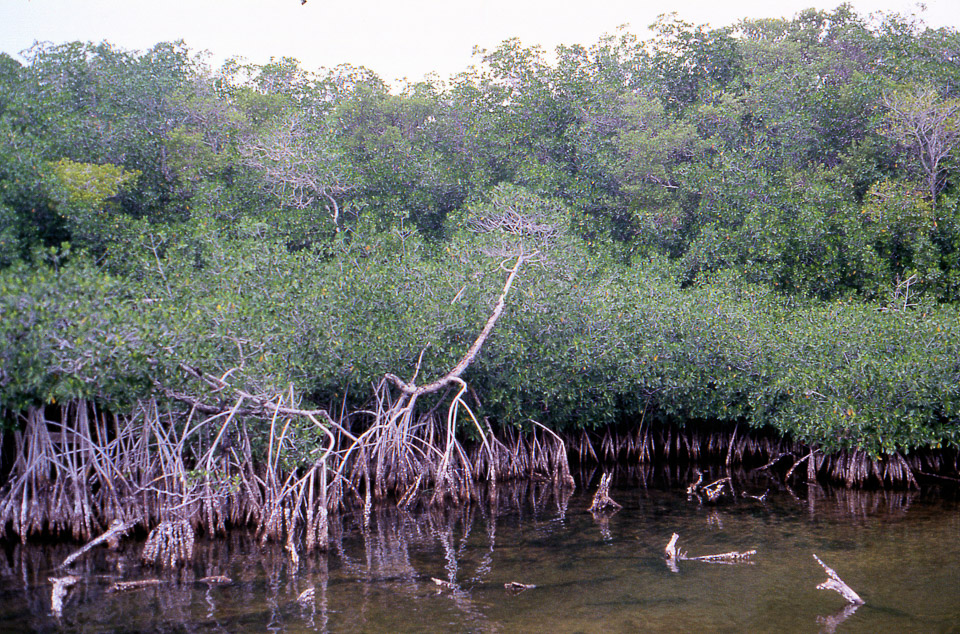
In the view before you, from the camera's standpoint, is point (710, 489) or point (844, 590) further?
point (710, 489)

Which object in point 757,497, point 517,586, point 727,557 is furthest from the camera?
point 757,497

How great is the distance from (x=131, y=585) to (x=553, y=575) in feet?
14.2

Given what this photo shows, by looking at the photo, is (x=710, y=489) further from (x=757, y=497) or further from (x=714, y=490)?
(x=714, y=490)

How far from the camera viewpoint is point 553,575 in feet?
26.4

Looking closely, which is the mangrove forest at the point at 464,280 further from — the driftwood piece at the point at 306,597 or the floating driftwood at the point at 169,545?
the driftwood piece at the point at 306,597

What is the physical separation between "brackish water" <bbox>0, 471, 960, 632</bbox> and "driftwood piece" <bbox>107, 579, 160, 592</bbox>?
0.10m

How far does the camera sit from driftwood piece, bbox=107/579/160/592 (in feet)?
24.8

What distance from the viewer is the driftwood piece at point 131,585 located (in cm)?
755

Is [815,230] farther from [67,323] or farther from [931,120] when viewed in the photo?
[67,323]

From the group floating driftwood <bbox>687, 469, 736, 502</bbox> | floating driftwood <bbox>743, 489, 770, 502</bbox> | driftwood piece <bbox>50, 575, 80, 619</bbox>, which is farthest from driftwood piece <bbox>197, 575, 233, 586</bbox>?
floating driftwood <bbox>743, 489, 770, 502</bbox>

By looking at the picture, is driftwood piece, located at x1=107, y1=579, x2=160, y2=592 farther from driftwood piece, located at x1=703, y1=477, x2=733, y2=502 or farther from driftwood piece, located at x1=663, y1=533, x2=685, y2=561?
driftwood piece, located at x1=703, y1=477, x2=733, y2=502

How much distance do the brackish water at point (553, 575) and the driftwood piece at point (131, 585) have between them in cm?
10

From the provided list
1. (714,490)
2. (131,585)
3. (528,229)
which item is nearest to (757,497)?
(714,490)

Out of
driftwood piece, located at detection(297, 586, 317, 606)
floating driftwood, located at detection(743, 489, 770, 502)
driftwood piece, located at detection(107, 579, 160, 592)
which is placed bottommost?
floating driftwood, located at detection(743, 489, 770, 502)
